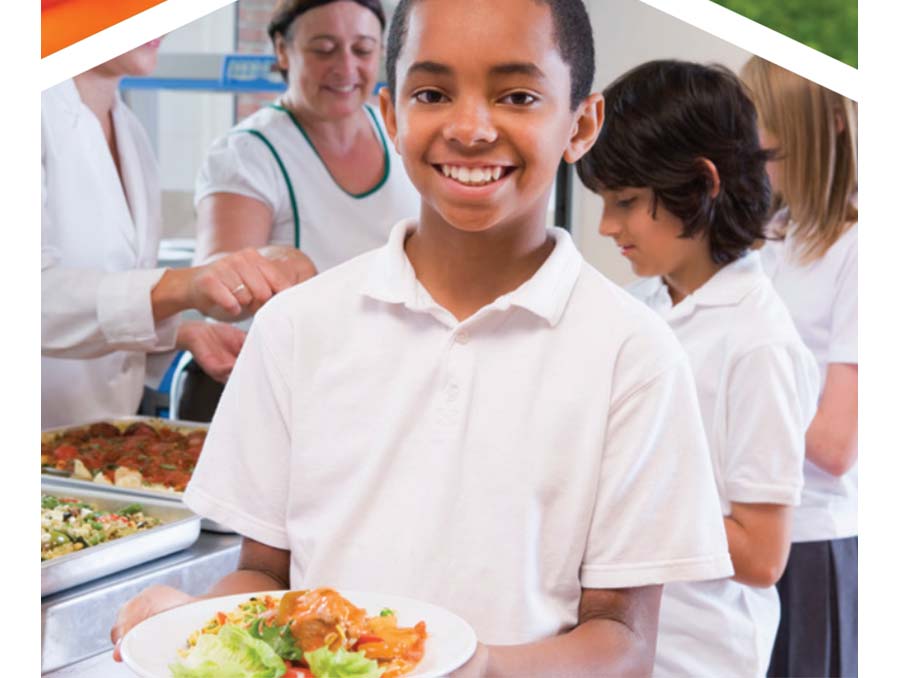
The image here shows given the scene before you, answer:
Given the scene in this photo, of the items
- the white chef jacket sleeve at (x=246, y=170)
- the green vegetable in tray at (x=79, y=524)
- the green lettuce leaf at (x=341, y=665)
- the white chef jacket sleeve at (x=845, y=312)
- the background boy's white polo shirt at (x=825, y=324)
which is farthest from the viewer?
the white chef jacket sleeve at (x=246, y=170)

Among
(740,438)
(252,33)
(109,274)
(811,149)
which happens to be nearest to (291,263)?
(109,274)

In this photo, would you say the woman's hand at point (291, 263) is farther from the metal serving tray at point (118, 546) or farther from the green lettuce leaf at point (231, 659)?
the green lettuce leaf at point (231, 659)

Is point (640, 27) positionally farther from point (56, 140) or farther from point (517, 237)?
point (517, 237)

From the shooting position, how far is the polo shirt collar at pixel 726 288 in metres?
1.60

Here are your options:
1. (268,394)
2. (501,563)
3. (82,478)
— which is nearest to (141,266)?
(82,478)

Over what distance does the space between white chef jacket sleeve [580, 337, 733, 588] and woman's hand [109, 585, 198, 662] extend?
0.38 meters

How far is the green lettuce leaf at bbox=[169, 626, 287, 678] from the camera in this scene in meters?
0.90

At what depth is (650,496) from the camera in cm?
111

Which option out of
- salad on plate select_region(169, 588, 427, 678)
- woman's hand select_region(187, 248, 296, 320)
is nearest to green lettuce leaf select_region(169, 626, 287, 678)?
salad on plate select_region(169, 588, 427, 678)

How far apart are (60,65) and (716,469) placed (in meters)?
0.96

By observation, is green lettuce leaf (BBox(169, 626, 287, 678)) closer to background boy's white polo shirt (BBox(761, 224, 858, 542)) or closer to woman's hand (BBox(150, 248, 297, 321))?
woman's hand (BBox(150, 248, 297, 321))

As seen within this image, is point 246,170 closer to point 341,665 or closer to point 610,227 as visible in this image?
point 610,227

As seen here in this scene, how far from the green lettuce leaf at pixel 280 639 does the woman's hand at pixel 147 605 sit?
0.52ft

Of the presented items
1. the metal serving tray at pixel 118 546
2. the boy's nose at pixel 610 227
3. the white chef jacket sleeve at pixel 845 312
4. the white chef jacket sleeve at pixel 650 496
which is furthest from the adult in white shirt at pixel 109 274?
the white chef jacket sleeve at pixel 845 312
